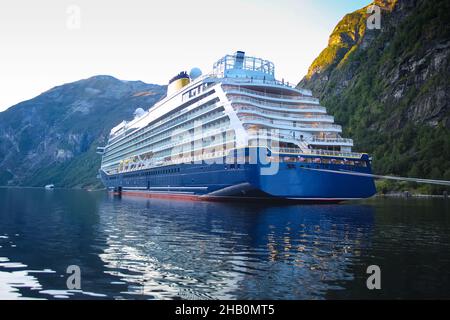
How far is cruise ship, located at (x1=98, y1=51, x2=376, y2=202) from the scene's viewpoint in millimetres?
45094

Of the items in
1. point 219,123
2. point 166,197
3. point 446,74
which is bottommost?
point 166,197

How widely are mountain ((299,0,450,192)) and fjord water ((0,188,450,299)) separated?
254ft

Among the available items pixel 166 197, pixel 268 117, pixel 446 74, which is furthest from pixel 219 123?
pixel 446 74

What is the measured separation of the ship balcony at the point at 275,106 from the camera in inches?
2033

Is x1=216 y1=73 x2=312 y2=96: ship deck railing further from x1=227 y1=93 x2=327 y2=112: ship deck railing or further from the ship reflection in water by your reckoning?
the ship reflection in water

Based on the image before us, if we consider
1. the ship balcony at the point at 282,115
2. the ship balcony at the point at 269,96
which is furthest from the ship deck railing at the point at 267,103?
the ship balcony at the point at 282,115

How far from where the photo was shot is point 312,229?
26094 millimetres

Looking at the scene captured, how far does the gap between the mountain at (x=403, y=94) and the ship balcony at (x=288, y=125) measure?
49.4 meters

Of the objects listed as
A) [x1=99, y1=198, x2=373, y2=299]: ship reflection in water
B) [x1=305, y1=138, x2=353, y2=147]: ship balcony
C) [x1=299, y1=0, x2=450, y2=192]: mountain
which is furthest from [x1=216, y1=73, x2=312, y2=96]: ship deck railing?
[x1=299, y1=0, x2=450, y2=192]: mountain

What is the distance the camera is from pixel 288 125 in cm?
5197

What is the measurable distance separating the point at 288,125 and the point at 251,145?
8115 millimetres

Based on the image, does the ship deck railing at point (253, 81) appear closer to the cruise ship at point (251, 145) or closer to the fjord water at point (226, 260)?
the cruise ship at point (251, 145)
